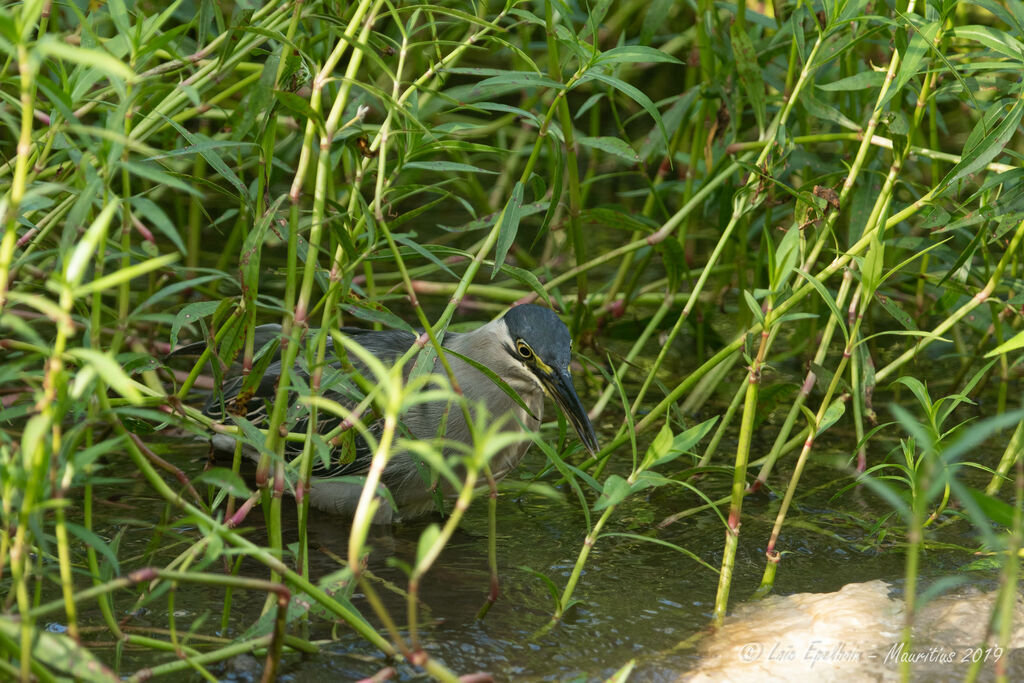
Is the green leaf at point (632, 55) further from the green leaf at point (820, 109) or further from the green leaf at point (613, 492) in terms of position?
the green leaf at point (613, 492)

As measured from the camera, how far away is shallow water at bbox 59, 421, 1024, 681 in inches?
100.0

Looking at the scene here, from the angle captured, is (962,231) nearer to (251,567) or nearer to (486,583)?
(486,583)

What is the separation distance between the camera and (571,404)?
326cm

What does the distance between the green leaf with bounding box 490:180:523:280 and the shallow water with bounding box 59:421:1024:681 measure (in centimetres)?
92

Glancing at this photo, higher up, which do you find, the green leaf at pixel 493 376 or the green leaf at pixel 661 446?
the green leaf at pixel 493 376

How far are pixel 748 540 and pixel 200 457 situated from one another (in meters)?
1.92

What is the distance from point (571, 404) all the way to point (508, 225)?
2.91 ft

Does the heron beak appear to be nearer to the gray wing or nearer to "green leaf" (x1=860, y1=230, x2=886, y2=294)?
the gray wing

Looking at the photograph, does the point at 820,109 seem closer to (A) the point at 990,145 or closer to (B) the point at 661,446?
(A) the point at 990,145

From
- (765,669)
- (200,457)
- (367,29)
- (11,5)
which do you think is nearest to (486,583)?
(765,669)

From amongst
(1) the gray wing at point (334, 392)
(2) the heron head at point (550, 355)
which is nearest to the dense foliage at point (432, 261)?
(2) the heron head at point (550, 355)

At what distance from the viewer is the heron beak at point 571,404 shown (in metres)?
3.22

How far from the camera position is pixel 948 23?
2881 mm

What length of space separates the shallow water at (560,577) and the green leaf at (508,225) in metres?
0.92
